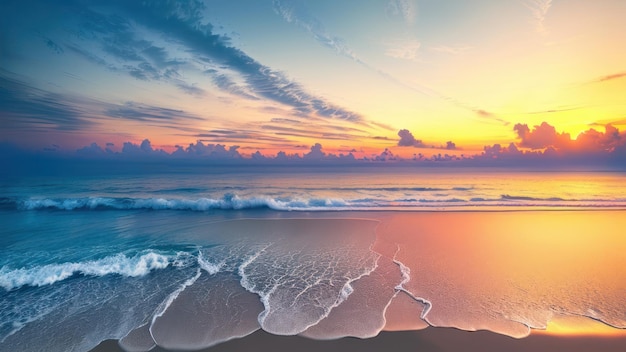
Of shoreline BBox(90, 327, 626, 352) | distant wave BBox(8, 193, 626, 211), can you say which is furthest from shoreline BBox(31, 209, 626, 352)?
distant wave BBox(8, 193, 626, 211)

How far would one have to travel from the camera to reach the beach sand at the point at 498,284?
399 cm

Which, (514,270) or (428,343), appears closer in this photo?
(428,343)

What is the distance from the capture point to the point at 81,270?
6785 millimetres

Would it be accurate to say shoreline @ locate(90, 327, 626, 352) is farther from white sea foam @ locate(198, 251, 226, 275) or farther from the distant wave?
the distant wave

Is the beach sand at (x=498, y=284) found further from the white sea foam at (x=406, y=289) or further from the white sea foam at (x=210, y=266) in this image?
the white sea foam at (x=210, y=266)

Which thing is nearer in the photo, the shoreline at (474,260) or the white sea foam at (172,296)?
the shoreline at (474,260)

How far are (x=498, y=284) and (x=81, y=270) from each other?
32.1 ft

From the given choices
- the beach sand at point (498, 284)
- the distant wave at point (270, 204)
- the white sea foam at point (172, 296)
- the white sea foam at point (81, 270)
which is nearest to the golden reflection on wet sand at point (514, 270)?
the beach sand at point (498, 284)

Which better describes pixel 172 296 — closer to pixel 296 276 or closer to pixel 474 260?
pixel 296 276

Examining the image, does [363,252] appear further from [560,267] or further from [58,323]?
[58,323]

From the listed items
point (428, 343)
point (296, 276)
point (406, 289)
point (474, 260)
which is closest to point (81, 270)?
point (296, 276)

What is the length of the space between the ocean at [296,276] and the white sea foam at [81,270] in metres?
0.03

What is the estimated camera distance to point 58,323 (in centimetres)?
463

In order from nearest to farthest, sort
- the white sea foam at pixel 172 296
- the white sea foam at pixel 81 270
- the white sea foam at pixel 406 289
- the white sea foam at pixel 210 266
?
the white sea foam at pixel 406 289, the white sea foam at pixel 172 296, the white sea foam at pixel 81 270, the white sea foam at pixel 210 266
